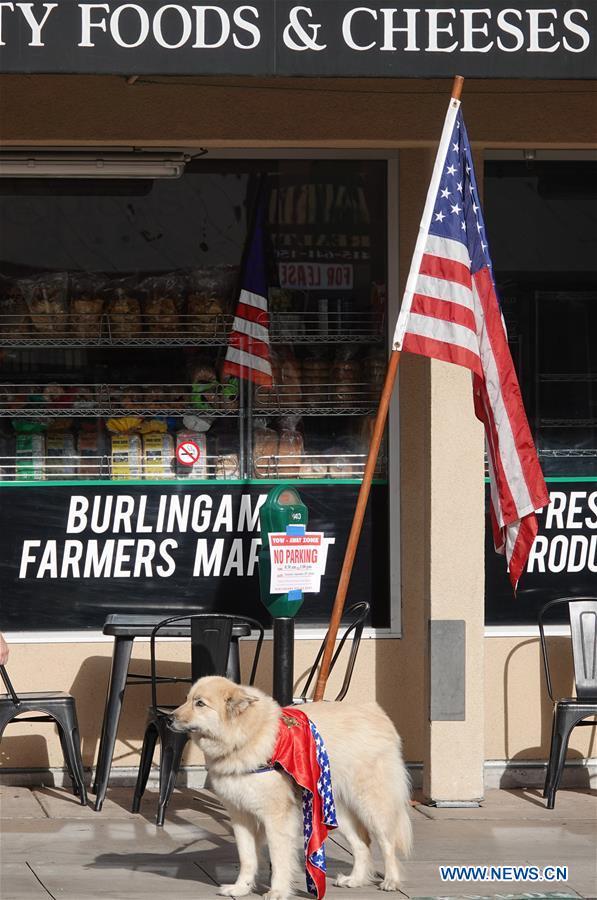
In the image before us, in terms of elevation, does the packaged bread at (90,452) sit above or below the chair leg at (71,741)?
above

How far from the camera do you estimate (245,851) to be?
20.5ft

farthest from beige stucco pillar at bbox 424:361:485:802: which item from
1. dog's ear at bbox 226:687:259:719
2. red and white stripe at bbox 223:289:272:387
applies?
dog's ear at bbox 226:687:259:719

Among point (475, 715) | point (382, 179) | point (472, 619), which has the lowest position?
point (475, 715)

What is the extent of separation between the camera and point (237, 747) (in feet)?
19.9

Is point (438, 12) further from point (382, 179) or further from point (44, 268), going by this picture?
point (44, 268)

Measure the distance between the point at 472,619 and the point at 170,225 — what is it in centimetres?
291

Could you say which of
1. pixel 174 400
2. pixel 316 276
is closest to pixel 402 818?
pixel 174 400

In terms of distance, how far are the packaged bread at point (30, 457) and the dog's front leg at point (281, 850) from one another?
318 centimetres

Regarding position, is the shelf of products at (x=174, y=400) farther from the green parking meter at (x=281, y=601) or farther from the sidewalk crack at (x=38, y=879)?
the sidewalk crack at (x=38, y=879)

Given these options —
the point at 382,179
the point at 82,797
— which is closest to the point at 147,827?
the point at 82,797

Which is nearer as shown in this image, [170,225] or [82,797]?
[82,797]

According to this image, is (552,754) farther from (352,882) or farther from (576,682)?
(352,882)

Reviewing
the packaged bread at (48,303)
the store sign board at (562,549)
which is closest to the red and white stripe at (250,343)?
the packaged bread at (48,303)

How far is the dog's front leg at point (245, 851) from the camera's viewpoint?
622cm
